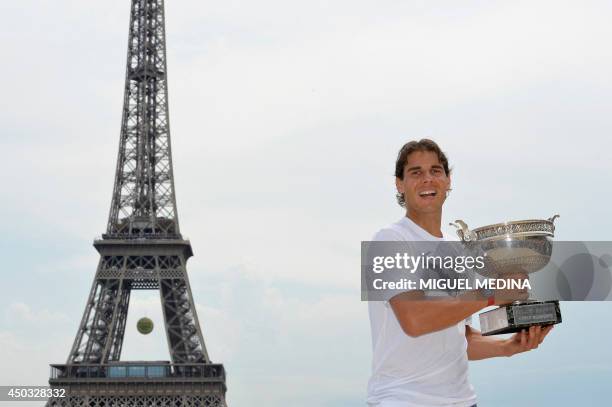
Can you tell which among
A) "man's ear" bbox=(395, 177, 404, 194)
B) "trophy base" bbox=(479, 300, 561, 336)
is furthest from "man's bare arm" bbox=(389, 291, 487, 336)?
"man's ear" bbox=(395, 177, 404, 194)

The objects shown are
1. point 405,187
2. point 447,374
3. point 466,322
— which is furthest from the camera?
point 466,322

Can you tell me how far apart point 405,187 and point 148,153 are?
87058 millimetres

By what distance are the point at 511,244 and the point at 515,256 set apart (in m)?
0.11

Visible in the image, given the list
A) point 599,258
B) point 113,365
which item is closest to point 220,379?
point 113,365

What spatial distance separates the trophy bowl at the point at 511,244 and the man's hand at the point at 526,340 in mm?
499

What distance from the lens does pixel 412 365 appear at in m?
8.00

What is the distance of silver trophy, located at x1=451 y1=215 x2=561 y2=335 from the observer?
28.0 feet

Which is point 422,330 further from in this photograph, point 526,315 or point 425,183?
point 425,183

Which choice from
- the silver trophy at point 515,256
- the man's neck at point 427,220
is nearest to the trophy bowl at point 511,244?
the silver trophy at point 515,256

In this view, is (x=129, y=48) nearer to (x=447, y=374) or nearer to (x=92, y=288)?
(x=92, y=288)

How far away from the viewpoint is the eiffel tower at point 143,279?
282 feet

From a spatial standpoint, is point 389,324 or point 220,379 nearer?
point 389,324

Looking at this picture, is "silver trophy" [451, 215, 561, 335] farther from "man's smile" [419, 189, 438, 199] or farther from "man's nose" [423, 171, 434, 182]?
"man's nose" [423, 171, 434, 182]

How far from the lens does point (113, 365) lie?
86.9 meters
